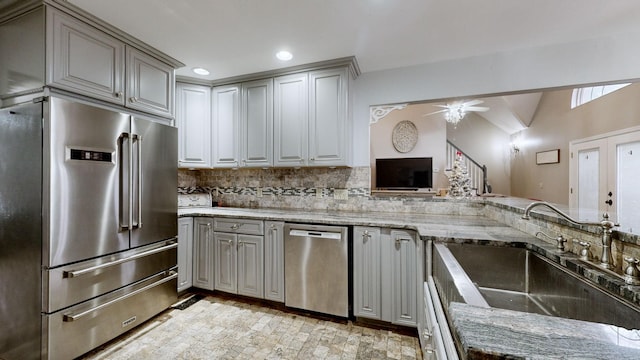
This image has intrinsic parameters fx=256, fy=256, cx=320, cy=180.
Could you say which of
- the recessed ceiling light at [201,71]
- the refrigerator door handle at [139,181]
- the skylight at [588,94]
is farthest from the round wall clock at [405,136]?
the refrigerator door handle at [139,181]

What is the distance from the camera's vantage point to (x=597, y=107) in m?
4.13

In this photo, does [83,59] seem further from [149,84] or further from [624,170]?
[624,170]

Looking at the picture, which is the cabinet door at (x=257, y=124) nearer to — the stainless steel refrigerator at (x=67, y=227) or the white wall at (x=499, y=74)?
the white wall at (x=499, y=74)

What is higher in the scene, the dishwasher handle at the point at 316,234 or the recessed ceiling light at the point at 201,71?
the recessed ceiling light at the point at 201,71

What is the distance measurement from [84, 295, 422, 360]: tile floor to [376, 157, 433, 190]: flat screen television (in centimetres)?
382

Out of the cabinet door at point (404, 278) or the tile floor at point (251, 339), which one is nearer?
the tile floor at point (251, 339)

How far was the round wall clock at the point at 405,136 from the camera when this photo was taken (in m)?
6.10

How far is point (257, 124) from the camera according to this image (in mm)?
2902

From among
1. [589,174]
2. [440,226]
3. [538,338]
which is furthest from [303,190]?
[589,174]

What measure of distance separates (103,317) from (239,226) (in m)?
1.15

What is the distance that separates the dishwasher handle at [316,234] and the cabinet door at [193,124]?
1.49 metres

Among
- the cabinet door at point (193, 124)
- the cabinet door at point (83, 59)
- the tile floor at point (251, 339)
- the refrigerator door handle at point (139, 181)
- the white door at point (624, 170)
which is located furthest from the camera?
the white door at point (624, 170)

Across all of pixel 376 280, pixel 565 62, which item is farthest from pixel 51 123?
pixel 565 62

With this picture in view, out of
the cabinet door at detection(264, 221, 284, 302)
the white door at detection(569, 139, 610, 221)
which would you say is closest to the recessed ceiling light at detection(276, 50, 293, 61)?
the cabinet door at detection(264, 221, 284, 302)
